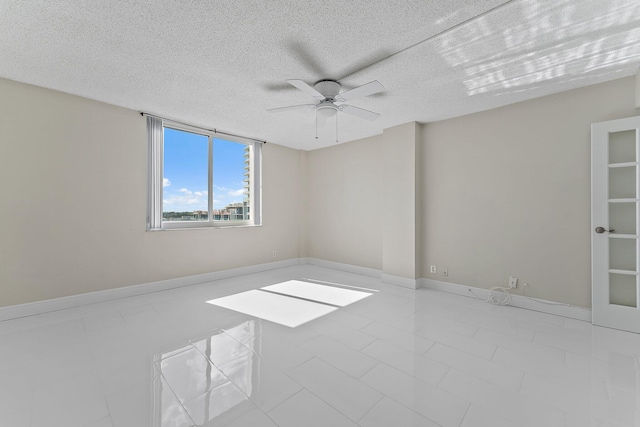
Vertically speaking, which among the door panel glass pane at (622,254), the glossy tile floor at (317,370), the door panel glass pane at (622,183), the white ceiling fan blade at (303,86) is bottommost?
the glossy tile floor at (317,370)

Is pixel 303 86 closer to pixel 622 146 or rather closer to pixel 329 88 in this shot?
pixel 329 88

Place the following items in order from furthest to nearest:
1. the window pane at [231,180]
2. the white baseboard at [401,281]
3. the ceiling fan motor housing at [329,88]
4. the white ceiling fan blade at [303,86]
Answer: the window pane at [231,180] < the white baseboard at [401,281] < the ceiling fan motor housing at [329,88] < the white ceiling fan blade at [303,86]

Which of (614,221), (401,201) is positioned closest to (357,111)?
(401,201)

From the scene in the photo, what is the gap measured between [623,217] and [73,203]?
6436 millimetres

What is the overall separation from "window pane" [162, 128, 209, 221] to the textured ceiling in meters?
0.98

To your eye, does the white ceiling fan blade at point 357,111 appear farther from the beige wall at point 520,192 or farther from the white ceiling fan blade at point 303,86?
the beige wall at point 520,192

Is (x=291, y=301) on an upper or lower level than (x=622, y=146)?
lower

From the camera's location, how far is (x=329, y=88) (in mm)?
2889

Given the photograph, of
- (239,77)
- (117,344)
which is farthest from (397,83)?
(117,344)

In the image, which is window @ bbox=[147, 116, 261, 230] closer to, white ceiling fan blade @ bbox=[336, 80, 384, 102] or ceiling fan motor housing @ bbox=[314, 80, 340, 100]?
ceiling fan motor housing @ bbox=[314, 80, 340, 100]

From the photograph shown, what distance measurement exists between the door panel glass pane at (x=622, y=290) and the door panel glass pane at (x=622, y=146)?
4.13ft

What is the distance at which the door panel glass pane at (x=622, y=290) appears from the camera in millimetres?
2730

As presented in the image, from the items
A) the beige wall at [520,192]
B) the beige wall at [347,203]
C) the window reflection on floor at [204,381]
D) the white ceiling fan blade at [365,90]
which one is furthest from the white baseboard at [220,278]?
the white ceiling fan blade at [365,90]

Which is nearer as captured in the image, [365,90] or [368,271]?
[365,90]
